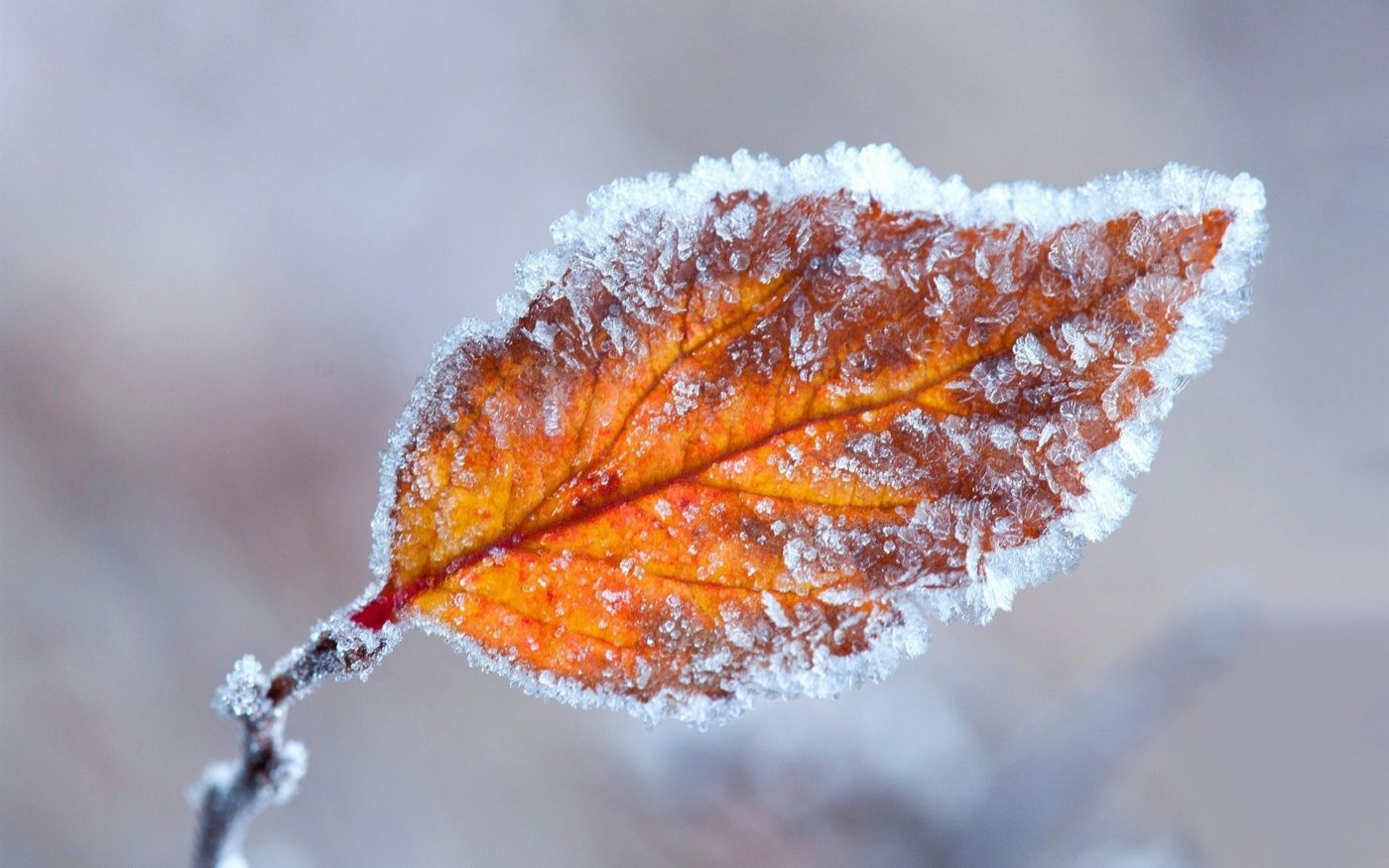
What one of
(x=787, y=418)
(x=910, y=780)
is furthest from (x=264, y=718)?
(x=910, y=780)

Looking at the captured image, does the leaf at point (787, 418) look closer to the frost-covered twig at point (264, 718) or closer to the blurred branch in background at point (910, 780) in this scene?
the frost-covered twig at point (264, 718)

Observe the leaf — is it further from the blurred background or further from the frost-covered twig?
the blurred background

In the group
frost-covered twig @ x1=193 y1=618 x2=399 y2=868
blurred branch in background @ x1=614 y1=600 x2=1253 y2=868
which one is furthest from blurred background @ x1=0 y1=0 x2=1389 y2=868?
frost-covered twig @ x1=193 y1=618 x2=399 y2=868

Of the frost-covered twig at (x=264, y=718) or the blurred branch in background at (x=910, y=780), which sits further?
the blurred branch in background at (x=910, y=780)

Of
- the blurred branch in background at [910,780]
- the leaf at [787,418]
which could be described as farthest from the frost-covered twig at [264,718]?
the blurred branch in background at [910,780]

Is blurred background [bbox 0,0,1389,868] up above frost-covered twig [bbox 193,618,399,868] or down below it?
above
